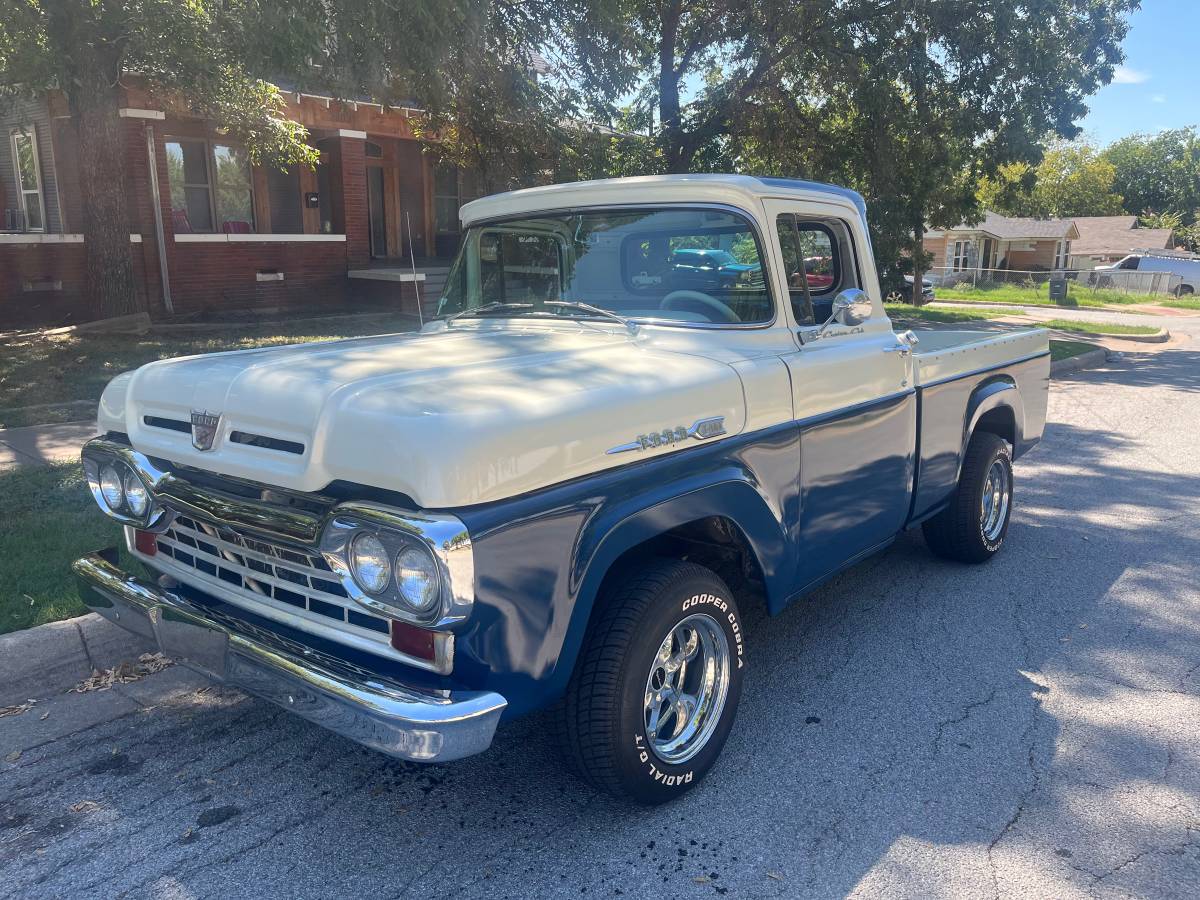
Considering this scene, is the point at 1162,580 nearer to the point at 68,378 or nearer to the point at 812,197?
the point at 812,197

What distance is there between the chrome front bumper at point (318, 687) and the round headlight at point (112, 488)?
1.09 ft

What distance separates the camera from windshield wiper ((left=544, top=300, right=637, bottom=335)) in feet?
12.4

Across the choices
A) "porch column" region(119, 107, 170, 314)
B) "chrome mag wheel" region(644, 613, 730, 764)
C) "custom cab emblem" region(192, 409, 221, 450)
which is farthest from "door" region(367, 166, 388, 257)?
"chrome mag wheel" region(644, 613, 730, 764)

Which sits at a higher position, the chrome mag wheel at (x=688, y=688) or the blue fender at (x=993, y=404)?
the blue fender at (x=993, y=404)

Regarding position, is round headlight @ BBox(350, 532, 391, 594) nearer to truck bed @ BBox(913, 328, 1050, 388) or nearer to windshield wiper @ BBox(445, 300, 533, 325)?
windshield wiper @ BBox(445, 300, 533, 325)

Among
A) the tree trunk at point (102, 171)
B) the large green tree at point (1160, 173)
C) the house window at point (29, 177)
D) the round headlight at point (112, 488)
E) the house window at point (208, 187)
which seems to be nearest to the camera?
the round headlight at point (112, 488)

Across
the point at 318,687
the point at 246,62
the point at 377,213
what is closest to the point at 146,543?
the point at 318,687

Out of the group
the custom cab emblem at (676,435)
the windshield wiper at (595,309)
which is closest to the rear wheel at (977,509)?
the windshield wiper at (595,309)

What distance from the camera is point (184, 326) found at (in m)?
13.4

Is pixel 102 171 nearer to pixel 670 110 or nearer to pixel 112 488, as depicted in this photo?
pixel 670 110

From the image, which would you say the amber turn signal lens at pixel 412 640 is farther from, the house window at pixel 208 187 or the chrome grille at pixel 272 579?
the house window at pixel 208 187

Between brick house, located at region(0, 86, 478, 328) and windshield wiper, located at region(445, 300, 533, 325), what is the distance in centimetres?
1127

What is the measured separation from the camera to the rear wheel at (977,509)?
5141mm

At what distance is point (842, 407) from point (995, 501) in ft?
7.40
